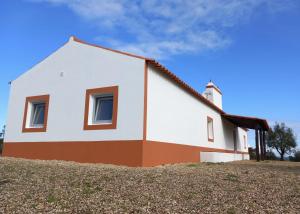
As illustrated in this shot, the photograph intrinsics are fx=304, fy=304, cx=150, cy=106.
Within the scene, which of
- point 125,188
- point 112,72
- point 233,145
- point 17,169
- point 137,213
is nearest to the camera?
point 137,213

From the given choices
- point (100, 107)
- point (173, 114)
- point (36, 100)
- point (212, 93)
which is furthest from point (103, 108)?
point (212, 93)

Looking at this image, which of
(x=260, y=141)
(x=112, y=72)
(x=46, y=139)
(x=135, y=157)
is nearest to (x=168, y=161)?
(x=135, y=157)

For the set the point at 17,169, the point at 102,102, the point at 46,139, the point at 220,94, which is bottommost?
the point at 17,169

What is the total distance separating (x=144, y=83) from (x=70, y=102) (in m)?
3.79

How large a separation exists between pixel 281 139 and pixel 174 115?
30.3m

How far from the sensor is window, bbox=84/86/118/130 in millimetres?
11945

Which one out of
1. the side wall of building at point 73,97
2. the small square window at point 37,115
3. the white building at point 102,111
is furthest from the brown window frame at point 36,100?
the small square window at point 37,115

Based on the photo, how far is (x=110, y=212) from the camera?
5359 millimetres

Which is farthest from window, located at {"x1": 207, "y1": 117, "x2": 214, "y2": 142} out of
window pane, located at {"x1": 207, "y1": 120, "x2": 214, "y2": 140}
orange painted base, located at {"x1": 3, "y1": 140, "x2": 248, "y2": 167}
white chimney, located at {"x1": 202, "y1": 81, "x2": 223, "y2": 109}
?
white chimney, located at {"x1": 202, "y1": 81, "x2": 223, "y2": 109}

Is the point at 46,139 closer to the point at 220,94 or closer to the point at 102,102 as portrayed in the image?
the point at 102,102

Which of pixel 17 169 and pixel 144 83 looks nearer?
pixel 17 169

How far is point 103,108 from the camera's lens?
12555 mm

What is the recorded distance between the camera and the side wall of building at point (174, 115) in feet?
38.6

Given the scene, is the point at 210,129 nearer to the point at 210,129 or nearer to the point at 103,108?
the point at 210,129
